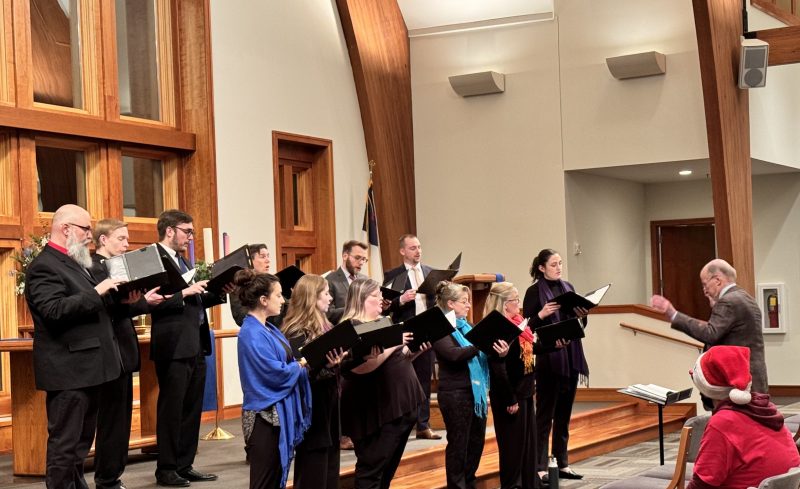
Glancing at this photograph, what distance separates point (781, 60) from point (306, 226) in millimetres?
4806

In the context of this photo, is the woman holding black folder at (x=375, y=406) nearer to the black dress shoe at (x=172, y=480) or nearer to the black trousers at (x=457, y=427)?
the black trousers at (x=457, y=427)

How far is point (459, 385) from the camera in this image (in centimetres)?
578

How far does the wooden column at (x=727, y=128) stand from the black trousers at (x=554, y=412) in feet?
12.3

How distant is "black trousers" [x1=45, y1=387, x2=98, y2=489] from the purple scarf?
124 inches

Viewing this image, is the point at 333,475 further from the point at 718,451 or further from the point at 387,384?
the point at 718,451

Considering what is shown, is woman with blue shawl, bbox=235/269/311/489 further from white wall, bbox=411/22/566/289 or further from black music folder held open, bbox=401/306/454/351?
white wall, bbox=411/22/566/289

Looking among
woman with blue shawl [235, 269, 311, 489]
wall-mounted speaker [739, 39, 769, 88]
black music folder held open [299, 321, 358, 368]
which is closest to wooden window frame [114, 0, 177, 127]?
woman with blue shawl [235, 269, 311, 489]

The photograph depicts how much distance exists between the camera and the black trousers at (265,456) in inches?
178

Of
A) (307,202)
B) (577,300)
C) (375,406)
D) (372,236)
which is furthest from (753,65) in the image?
(375,406)

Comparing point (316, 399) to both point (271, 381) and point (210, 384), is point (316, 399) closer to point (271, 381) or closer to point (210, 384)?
point (271, 381)

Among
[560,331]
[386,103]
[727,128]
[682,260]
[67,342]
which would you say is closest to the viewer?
[67,342]

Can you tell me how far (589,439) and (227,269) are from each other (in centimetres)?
423

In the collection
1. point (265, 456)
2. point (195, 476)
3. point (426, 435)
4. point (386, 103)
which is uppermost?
point (386, 103)

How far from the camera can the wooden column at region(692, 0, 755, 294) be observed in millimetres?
9727
